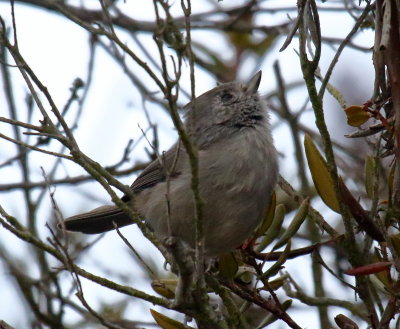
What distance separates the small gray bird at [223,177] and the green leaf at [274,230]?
0.56 m

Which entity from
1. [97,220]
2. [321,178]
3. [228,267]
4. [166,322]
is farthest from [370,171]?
[97,220]

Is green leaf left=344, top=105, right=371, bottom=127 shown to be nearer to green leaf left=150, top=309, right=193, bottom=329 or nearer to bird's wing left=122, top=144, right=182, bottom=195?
green leaf left=150, top=309, right=193, bottom=329

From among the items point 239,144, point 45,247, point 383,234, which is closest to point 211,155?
point 239,144

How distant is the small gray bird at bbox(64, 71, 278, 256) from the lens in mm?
3924

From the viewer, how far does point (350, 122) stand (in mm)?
2576

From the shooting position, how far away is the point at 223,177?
158 inches

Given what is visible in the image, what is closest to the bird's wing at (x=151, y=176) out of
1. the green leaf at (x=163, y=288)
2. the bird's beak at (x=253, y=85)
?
the bird's beak at (x=253, y=85)

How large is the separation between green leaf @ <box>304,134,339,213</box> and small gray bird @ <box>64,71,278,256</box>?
93 cm

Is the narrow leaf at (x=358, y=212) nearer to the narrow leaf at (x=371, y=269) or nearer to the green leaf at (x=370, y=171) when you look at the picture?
the narrow leaf at (x=371, y=269)

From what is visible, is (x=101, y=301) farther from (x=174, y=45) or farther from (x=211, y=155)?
(x=174, y=45)

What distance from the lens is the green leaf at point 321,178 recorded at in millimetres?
2787

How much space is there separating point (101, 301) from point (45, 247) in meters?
2.78

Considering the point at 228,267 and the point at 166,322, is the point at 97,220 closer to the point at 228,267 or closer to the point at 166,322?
the point at 228,267

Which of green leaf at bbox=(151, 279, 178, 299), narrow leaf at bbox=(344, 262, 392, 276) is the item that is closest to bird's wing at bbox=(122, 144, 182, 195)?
green leaf at bbox=(151, 279, 178, 299)
